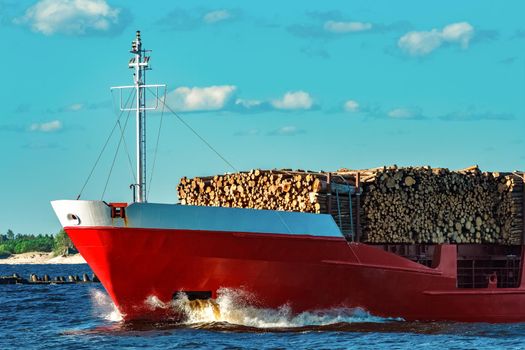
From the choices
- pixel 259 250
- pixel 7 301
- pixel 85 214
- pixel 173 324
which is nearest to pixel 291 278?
pixel 259 250

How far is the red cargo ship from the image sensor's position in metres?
23.8

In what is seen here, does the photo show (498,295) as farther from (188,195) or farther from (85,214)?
(85,214)

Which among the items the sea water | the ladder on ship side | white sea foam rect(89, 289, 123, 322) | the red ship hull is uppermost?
the ladder on ship side

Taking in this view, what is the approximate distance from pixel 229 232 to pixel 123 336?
3085 mm

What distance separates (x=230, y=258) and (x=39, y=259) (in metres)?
168

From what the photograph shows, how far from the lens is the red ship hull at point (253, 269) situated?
23938mm

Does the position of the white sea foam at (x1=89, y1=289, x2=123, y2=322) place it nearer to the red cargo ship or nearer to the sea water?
the sea water

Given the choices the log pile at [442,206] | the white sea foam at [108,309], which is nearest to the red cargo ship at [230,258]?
the log pile at [442,206]

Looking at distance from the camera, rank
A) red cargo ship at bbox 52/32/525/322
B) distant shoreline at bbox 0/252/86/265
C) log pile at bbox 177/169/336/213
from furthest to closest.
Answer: distant shoreline at bbox 0/252/86/265
log pile at bbox 177/169/336/213
red cargo ship at bbox 52/32/525/322

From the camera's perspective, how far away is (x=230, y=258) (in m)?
24.1

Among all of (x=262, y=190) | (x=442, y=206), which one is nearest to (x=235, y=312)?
(x=262, y=190)

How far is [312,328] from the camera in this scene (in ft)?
81.4

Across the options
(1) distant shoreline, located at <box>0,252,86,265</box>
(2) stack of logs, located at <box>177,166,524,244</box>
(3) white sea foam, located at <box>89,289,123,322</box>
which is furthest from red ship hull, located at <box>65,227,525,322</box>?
(1) distant shoreline, located at <box>0,252,86,265</box>

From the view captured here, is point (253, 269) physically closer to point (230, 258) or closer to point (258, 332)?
point (230, 258)
